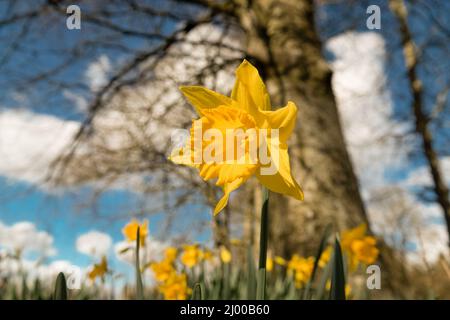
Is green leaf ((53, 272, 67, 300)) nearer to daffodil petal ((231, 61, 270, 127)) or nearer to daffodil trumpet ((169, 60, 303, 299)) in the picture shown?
daffodil trumpet ((169, 60, 303, 299))

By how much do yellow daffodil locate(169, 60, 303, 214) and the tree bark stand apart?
21.9 feet

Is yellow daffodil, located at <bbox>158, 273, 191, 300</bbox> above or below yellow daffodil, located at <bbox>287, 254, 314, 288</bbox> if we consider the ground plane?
below

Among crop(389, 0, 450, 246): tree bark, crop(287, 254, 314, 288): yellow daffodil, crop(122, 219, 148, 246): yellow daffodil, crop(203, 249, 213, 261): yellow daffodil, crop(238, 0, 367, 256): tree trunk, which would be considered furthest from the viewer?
crop(389, 0, 450, 246): tree bark

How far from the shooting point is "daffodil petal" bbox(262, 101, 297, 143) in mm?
690

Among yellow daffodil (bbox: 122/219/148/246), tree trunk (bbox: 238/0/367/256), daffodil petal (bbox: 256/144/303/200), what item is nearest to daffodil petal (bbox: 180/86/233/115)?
daffodil petal (bbox: 256/144/303/200)

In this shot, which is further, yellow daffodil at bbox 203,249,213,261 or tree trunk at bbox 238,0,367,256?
tree trunk at bbox 238,0,367,256

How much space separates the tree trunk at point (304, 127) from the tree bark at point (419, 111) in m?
3.54

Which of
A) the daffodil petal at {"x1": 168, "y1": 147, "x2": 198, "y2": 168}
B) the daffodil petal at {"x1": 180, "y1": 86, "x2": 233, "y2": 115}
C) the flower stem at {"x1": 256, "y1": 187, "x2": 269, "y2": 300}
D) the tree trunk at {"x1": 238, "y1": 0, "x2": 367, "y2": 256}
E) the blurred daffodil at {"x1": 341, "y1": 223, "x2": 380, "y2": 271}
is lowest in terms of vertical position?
the flower stem at {"x1": 256, "y1": 187, "x2": 269, "y2": 300}

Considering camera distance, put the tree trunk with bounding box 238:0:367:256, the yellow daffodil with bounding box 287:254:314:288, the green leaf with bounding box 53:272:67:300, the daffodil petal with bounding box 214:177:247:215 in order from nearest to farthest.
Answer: the daffodil petal with bounding box 214:177:247:215 → the green leaf with bounding box 53:272:67:300 → the yellow daffodil with bounding box 287:254:314:288 → the tree trunk with bounding box 238:0:367:256

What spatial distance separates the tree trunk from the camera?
3189 mm

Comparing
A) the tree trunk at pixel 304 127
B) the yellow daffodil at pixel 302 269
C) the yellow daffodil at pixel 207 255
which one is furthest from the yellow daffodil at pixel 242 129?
the tree trunk at pixel 304 127

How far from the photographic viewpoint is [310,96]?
3.65 meters

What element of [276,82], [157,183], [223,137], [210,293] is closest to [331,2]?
[276,82]

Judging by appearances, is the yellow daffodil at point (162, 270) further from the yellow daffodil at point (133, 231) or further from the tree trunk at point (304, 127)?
the tree trunk at point (304, 127)
